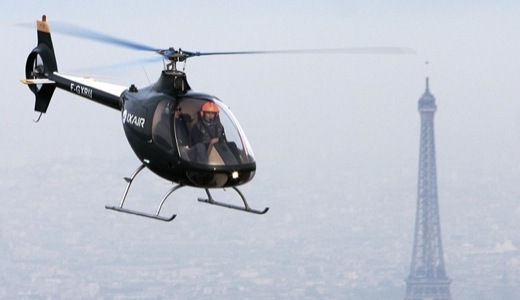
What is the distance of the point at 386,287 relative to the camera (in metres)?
187

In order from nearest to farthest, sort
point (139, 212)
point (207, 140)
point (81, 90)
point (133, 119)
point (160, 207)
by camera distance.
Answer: point (139, 212) → point (160, 207) → point (207, 140) → point (133, 119) → point (81, 90)

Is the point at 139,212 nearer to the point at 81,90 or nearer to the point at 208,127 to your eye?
the point at 208,127

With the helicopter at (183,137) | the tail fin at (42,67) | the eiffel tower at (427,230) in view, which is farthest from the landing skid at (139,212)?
the eiffel tower at (427,230)

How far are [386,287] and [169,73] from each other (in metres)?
165

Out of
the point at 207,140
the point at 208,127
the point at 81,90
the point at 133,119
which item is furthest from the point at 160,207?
the point at 81,90

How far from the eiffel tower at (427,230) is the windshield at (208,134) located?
139540 millimetres

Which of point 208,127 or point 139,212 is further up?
point 208,127

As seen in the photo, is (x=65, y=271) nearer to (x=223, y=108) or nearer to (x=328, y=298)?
(x=328, y=298)

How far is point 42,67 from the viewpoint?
88.2 ft

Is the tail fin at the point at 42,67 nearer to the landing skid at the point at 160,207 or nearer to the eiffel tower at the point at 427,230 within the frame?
the landing skid at the point at 160,207

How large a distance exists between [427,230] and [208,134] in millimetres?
146048

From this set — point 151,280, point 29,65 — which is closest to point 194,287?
point 151,280

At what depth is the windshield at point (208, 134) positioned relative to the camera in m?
22.3

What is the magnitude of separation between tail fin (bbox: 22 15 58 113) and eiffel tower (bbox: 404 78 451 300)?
5327 inches
